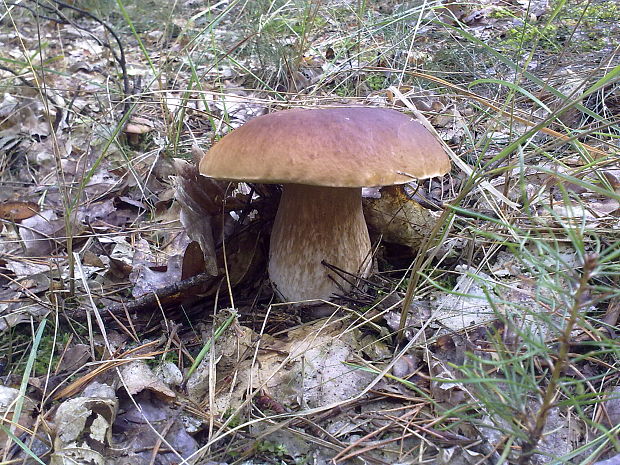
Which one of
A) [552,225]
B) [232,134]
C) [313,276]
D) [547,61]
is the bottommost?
[313,276]

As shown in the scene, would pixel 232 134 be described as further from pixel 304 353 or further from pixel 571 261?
pixel 571 261

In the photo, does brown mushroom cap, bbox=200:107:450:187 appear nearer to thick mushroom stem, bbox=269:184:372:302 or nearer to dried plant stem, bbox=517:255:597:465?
thick mushroom stem, bbox=269:184:372:302

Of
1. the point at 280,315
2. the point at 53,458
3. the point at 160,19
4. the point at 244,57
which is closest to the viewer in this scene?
the point at 53,458

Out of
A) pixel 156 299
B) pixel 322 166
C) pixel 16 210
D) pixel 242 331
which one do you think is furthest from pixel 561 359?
pixel 16 210

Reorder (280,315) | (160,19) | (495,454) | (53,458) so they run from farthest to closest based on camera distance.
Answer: (160,19), (280,315), (53,458), (495,454)

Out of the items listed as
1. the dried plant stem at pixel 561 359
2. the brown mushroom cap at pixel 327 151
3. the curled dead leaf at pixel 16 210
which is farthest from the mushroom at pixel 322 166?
the curled dead leaf at pixel 16 210

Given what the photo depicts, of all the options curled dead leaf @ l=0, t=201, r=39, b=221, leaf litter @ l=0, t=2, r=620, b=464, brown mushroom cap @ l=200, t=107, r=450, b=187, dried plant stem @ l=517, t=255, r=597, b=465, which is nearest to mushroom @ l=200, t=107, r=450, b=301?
brown mushroom cap @ l=200, t=107, r=450, b=187

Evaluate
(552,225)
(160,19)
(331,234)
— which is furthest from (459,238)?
(160,19)

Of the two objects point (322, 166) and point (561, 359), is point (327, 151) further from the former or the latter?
point (561, 359)
